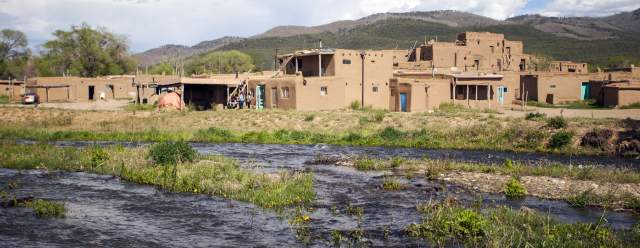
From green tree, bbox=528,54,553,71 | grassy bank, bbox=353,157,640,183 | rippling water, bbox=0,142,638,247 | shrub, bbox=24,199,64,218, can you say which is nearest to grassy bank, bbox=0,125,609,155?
grassy bank, bbox=353,157,640,183

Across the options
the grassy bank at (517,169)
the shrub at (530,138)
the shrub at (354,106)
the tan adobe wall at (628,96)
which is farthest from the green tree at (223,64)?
the grassy bank at (517,169)

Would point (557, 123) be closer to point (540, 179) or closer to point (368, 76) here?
point (540, 179)

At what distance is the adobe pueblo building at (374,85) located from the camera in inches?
1587

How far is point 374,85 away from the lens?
140 ft

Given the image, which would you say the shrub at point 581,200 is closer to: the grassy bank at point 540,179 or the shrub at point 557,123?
the grassy bank at point 540,179

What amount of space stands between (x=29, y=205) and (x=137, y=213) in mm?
2668

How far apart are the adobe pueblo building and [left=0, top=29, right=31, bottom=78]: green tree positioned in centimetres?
2732

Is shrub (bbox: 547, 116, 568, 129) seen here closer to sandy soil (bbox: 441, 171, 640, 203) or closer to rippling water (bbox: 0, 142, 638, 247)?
sandy soil (bbox: 441, 171, 640, 203)

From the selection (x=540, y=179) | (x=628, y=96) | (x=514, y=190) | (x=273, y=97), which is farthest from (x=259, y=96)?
(x=514, y=190)

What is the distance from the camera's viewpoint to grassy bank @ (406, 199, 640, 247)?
11883mm

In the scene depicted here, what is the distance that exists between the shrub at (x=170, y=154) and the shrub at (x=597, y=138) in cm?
1694

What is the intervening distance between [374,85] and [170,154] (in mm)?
23955

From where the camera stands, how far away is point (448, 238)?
1277cm

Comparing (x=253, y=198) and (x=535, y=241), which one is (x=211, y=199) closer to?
(x=253, y=198)
